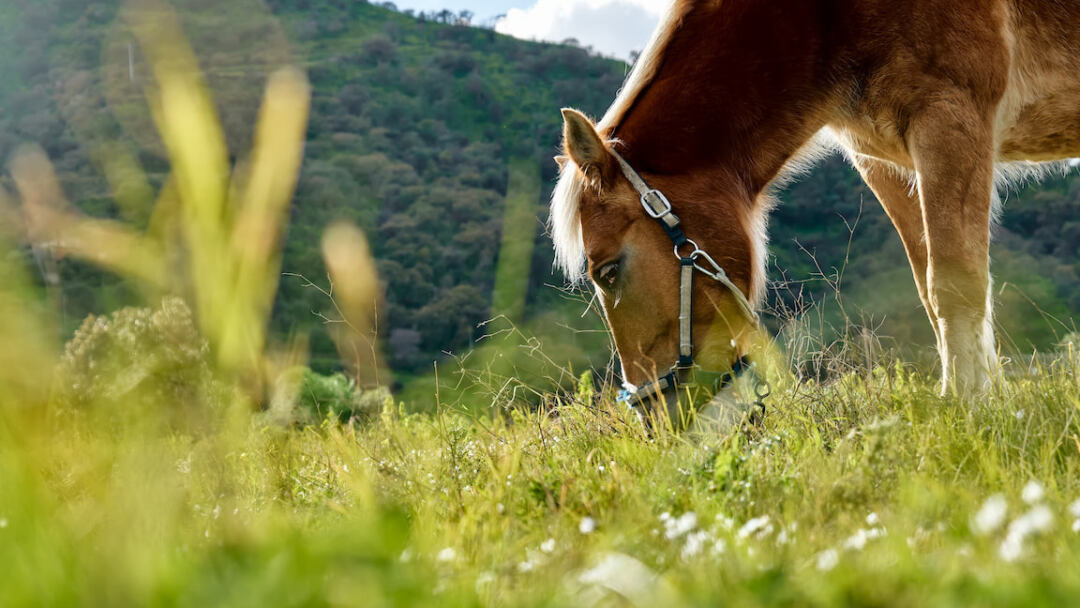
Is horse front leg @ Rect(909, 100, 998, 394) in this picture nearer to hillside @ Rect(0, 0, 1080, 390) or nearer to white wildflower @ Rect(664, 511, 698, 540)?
hillside @ Rect(0, 0, 1080, 390)

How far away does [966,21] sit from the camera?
3.92 metres

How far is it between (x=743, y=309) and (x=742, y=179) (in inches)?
33.3

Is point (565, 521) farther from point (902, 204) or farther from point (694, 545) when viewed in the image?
point (902, 204)

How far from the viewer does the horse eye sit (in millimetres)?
4070

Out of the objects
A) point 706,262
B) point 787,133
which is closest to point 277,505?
point 706,262

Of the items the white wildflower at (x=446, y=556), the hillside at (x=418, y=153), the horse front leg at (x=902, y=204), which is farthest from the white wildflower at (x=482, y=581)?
the horse front leg at (x=902, y=204)

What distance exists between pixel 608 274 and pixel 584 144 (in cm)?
71

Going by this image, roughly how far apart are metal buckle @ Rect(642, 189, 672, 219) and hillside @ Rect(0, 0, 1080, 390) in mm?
867

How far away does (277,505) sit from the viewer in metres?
2.78

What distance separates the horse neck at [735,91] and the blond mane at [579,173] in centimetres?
5

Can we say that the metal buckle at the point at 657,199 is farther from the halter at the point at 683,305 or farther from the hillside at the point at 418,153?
the hillside at the point at 418,153

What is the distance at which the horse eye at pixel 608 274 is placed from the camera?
160 inches

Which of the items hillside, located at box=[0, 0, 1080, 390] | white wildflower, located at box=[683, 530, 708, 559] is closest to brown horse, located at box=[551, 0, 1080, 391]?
hillside, located at box=[0, 0, 1080, 390]

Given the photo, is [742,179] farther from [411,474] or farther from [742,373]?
[411,474]
